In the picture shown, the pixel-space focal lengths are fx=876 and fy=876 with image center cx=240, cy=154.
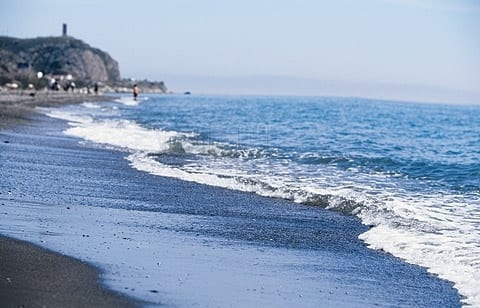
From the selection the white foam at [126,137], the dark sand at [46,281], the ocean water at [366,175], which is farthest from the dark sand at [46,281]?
the white foam at [126,137]

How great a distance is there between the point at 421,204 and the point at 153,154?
11.5 metres

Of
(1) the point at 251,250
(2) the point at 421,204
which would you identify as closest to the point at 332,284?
(1) the point at 251,250

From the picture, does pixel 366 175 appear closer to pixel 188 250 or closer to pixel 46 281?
pixel 188 250

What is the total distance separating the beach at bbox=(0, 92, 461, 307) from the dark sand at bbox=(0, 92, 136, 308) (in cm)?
2

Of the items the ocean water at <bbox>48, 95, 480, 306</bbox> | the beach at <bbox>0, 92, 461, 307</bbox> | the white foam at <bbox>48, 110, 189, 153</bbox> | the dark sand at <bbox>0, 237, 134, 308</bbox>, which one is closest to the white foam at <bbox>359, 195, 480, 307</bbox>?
the ocean water at <bbox>48, 95, 480, 306</bbox>

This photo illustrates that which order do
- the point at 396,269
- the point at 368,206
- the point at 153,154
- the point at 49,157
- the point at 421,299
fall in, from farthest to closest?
the point at 153,154 → the point at 49,157 → the point at 368,206 → the point at 396,269 → the point at 421,299

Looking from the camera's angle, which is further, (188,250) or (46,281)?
(188,250)

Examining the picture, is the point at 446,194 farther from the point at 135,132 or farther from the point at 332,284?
the point at 135,132

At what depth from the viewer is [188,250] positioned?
10227mm

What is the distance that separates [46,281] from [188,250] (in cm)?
248

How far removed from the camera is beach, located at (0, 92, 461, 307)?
8164mm

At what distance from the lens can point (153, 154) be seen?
2567 centimetres

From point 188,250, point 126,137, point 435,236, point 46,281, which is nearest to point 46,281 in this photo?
point 46,281

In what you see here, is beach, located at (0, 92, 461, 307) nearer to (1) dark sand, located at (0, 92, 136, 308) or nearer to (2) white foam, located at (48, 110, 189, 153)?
(1) dark sand, located at (0, 92, 136, 308)
